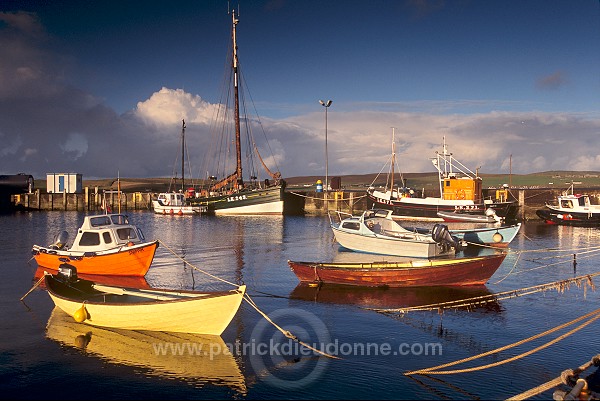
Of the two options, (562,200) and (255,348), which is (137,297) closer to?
(255,348)

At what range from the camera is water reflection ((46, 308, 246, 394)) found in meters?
13.8

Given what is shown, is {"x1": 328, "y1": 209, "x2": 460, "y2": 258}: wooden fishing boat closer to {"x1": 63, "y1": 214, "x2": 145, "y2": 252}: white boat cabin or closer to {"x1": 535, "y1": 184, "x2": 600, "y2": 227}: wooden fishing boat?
{"x1": 63, "y1": 214, "x2": 145, "y2": 252}: white boat cabin

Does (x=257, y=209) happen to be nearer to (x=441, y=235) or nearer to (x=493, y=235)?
(x=493, y=235)

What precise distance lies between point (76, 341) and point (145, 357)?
3.07 meters

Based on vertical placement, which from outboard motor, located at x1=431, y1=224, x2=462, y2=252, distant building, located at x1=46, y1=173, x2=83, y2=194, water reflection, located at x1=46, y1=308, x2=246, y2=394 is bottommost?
water reflection, located at x1=46, y1=308, x2=246, y2=394

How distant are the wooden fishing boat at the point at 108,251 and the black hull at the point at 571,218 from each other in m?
51.6

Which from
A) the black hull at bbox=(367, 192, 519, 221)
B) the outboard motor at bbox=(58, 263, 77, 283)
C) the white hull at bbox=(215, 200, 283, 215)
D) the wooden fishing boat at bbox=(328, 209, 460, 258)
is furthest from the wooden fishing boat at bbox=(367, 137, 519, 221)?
the outboard motor at bbox=(58, 263, 77, 283)

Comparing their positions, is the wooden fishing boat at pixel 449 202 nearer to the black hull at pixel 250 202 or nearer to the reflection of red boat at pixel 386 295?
the black hull at pixel 250 202

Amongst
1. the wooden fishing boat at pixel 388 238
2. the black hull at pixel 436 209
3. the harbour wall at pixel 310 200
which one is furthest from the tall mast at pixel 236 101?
the wooden fishing boat at pixel 388 238

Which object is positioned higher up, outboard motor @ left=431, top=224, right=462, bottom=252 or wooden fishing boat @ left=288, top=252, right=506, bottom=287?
outboard motor @ left=431, top=224, right=462, bottom=252

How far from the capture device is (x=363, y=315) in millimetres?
19391

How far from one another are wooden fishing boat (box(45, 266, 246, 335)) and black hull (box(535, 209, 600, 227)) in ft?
182

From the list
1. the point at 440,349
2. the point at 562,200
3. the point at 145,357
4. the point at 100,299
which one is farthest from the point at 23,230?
the point at 562,200

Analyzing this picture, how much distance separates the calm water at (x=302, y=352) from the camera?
1295 centimetres
